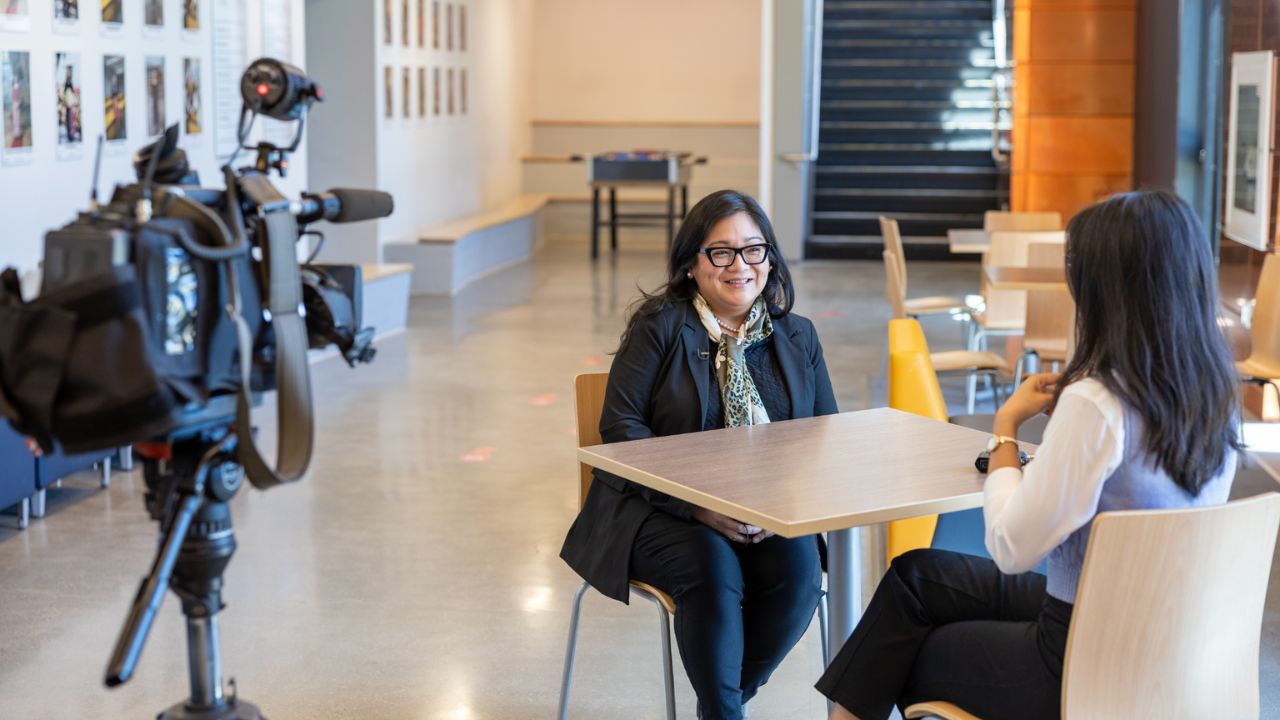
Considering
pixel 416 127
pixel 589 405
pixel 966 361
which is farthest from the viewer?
pixel 416 127

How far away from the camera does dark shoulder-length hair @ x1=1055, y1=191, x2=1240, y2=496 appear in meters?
2.16

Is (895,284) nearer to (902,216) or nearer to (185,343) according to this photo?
(185,343)

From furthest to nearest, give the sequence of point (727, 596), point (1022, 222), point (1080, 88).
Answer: point (1080, 88), point (1022, 222), point (727, 596)

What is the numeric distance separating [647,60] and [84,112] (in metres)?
11.4

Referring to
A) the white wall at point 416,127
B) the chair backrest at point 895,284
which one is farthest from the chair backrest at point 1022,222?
the white wall at point 416,127

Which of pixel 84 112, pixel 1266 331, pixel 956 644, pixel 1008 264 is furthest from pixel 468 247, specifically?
pixel 956 644

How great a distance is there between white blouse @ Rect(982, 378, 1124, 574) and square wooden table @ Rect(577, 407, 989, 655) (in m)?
0.23

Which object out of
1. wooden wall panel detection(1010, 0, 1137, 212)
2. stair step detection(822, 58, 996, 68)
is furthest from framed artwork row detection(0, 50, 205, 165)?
stair step detection(822, 58, 996, 68)

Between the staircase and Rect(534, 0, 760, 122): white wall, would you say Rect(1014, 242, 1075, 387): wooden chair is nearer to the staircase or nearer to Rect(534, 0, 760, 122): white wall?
the staircase

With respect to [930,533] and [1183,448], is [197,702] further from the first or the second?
[930,533]

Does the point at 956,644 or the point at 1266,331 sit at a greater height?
the point at 1266,331

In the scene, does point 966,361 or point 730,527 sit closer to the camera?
point 730,527

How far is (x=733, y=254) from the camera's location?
3221 mm

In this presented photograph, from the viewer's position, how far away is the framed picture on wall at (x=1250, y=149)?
673 cm
